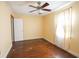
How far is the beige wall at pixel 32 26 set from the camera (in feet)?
20.7

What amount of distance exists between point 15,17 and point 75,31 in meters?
4.20

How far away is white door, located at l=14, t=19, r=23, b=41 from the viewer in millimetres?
5844

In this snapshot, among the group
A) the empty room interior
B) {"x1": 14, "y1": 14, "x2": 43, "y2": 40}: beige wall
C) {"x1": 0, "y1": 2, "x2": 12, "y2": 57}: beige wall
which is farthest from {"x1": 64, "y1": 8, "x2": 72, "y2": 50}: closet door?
{"x1": 14, "y1": 14, "x2": 43, "y2": 40}: beige wall

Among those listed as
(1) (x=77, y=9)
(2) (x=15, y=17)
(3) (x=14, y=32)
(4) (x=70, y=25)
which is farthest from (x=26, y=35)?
(1) (x=77, y=9)

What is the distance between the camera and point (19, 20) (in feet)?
19.6

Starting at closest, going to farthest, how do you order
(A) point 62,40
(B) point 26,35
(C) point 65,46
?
(C) point 65,46, (A) point 62,40, (B) point 26,35

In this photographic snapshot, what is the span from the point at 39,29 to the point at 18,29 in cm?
167

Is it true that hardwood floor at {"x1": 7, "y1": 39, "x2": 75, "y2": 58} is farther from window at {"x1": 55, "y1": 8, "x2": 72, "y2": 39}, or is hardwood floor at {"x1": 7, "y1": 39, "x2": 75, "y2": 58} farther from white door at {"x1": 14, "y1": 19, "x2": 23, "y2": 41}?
white door at {"x1": 14, "y1": 19, "x2": 23, "y2": 41}

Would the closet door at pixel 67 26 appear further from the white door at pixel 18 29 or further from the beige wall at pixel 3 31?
the white door at pixel 18 29

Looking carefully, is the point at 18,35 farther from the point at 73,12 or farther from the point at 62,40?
the point at 73,12

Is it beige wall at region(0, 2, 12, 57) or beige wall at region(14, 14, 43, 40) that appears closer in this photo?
beige wall at region(0, 2, 12, 57)

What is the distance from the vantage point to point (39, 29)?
6.73 m

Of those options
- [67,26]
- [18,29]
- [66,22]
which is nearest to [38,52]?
[67,26]

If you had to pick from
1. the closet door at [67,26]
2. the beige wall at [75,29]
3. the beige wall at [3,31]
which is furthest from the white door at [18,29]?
the beige wall at [75,29]
